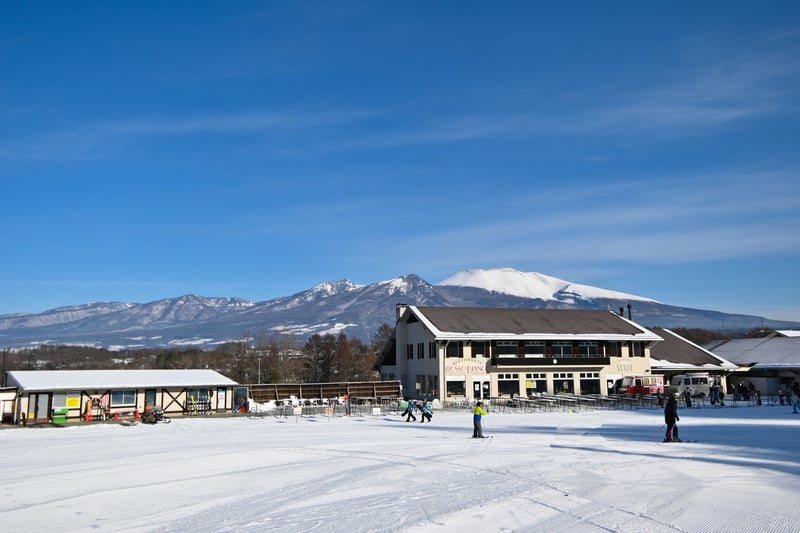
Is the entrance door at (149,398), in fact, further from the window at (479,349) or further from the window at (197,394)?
the window at (479,349)

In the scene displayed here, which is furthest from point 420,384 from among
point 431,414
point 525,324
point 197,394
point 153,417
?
point 153,417

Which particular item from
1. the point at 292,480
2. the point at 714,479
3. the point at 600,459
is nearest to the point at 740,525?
the point at 714,479

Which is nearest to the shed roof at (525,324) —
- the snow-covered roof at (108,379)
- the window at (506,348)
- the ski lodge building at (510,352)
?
the ski lodge building at (510,352)

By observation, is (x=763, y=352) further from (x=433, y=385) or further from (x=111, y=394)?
(x=111, y=394)

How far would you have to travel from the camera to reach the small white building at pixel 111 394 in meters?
36.5

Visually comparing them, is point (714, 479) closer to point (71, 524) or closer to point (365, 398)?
point (71, 524)

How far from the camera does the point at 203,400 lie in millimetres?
41219

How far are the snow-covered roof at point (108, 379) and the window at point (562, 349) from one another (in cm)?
2430

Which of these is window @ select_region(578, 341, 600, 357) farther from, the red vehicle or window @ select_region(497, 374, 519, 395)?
window @ select_region(497, 374, 519, 395)

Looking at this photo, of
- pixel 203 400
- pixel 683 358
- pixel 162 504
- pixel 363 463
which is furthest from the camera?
pixel 683 358

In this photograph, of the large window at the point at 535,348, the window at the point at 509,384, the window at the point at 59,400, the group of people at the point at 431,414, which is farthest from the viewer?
the large window at the point at 535,348

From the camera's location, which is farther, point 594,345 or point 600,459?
point 594,345

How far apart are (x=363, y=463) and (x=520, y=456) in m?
4.77

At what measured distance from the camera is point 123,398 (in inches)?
1531
